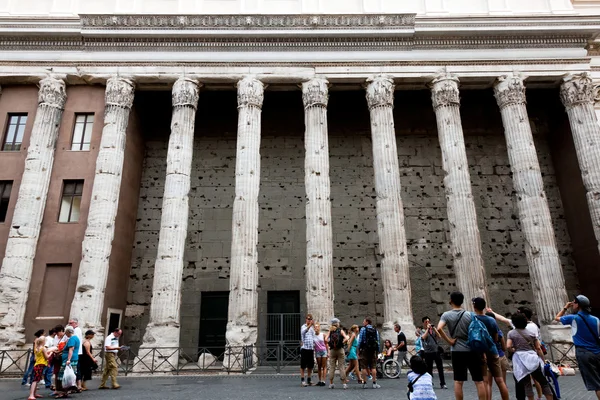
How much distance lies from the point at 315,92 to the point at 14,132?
11284mm

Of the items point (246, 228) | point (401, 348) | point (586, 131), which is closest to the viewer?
point (401, 348)

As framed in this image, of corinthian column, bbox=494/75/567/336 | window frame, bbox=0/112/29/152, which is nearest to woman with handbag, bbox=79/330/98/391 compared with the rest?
window frame, bbox=0/112/29/152

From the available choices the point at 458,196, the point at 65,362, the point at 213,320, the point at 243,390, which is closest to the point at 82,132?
the point at 213,320

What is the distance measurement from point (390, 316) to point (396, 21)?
418 inches

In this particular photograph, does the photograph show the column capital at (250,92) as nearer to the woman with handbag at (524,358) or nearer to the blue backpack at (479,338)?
the woman with handbag at (524,358)

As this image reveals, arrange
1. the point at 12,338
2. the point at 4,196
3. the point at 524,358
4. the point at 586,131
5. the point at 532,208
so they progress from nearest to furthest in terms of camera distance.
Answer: the point at 524,358, the point at 12,338, the point at 532,208, the point at 4,196, the point at 586,131

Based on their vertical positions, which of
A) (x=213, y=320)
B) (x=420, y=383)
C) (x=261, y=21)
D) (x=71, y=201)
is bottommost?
(x=420, y=383)

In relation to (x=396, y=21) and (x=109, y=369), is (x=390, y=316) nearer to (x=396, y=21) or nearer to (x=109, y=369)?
(x=109, y=369)

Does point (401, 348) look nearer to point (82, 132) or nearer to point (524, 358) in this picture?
point (524, 358)

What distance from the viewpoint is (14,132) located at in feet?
53.3

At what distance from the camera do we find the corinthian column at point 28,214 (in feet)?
44.6

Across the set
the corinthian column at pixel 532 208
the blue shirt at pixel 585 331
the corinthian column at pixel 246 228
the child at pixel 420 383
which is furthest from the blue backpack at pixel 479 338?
the corinthian column at pixel 532 208

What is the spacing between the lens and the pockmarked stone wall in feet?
57.6

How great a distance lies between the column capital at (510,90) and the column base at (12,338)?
18.1 m
